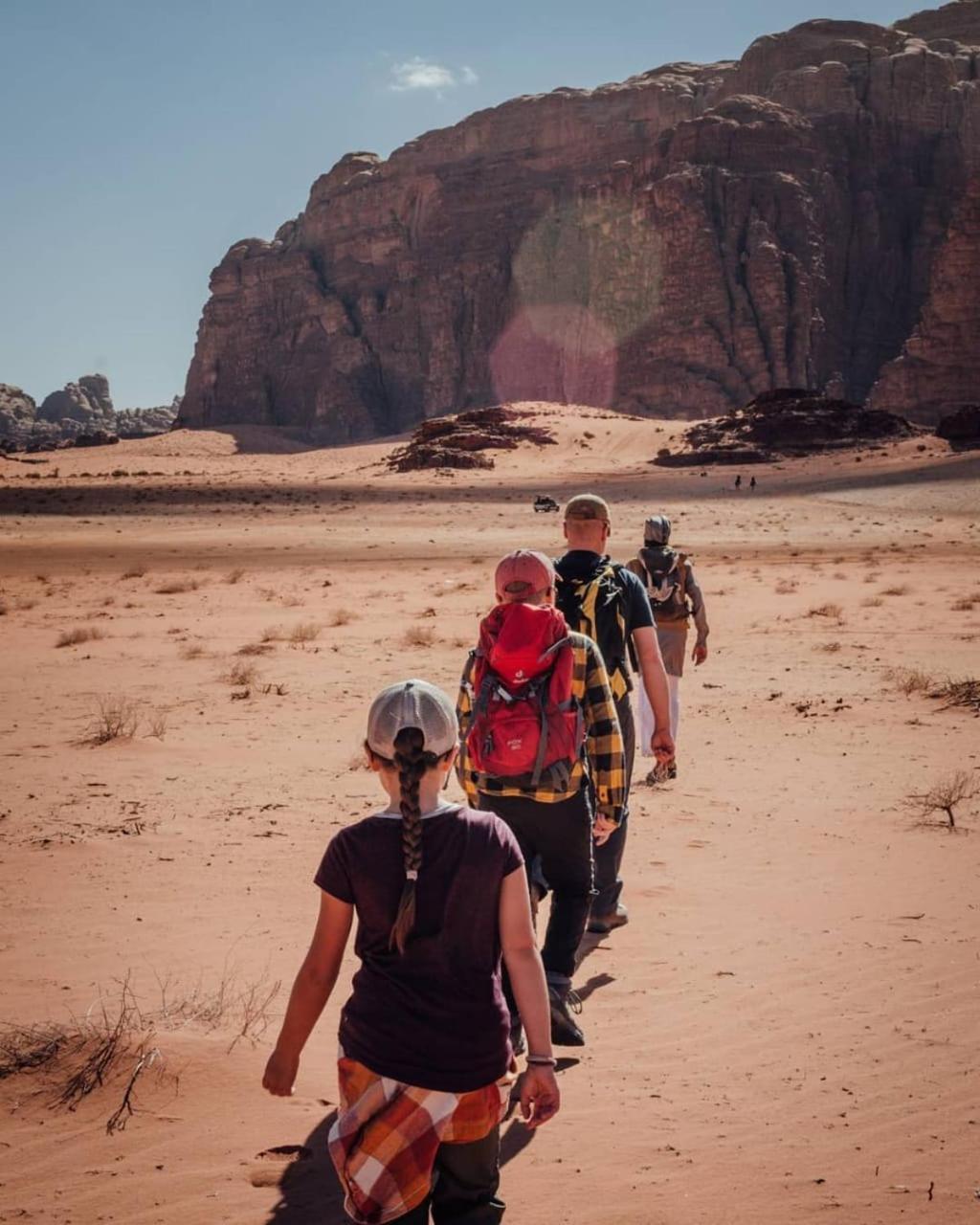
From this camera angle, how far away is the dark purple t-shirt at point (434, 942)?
2.66 metres

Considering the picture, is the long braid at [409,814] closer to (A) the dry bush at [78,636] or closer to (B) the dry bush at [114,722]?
(B) the dry bush at [114,722]

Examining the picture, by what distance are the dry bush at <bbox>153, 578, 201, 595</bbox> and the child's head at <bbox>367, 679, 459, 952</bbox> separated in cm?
1970

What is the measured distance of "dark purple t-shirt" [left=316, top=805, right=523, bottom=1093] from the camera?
2664 mm

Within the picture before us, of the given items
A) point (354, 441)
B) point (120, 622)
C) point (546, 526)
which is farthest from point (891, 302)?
point (120, 622)

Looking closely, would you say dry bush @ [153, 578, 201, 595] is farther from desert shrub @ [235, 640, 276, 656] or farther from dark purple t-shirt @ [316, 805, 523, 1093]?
dark purple t-shirt @ [316, 805, 523, 1093]

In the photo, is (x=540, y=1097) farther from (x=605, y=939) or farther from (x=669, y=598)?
(x=669, y=598)

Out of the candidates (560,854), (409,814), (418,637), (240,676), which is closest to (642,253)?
(418,637)

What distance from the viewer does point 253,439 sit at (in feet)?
352

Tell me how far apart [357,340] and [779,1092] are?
117614mm

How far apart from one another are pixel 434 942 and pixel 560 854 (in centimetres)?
154

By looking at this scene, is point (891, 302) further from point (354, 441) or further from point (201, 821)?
point (201, 821)

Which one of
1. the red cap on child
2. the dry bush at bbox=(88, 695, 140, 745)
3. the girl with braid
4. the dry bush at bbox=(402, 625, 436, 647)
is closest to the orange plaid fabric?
the girl with braid

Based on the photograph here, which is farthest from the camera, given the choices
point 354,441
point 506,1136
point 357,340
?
point 357,340

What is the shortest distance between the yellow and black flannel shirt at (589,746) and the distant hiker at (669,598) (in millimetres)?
2978
